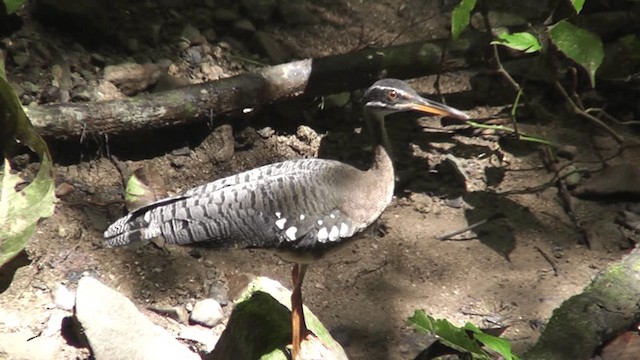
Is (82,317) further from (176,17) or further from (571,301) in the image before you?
(176,17)

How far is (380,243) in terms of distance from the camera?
489 centimetres

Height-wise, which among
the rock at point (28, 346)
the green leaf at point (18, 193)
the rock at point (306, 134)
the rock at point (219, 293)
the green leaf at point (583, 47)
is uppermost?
the green leaf at point (583, 47)

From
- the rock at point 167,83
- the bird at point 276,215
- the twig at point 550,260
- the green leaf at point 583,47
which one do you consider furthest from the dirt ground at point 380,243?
the green leaf at point 583,47

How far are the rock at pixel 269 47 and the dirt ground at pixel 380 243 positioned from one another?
51 cm

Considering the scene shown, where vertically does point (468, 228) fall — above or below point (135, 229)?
below

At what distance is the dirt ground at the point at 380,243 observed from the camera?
173 inches

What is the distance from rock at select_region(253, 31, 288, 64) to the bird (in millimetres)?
2154

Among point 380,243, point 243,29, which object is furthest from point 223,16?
point 380,243

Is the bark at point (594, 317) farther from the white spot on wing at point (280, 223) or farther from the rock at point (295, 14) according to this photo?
the rock at point (295, 14)

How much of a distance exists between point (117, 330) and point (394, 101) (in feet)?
5.94

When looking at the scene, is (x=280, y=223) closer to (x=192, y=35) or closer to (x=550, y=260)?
(x=550, y=260)

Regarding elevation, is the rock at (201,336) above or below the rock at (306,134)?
below

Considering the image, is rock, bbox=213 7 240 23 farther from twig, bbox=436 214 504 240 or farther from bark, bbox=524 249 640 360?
bark, bbox=524 249 640 360

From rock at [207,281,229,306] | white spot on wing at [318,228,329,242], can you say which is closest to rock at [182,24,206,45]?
rock at [207,281,229,306]
